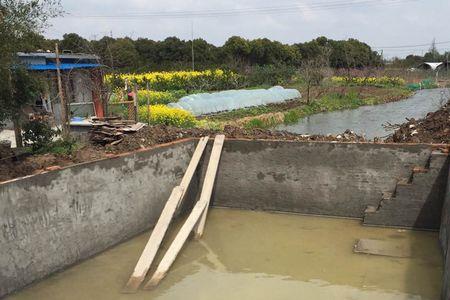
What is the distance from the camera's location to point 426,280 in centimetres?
548

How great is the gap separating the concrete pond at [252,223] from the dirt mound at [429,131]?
611 mm

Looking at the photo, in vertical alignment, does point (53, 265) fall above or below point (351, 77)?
below

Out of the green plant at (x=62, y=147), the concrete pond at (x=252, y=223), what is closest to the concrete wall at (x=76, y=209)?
the concrete pond at (x=252, y=223)

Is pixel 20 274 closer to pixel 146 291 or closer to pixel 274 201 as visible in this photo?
pixel 146 291

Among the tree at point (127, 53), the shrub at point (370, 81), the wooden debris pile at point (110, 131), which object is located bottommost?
the wooden debris pile at point (110, 131)

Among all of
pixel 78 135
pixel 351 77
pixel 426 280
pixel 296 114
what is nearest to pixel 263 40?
pixel 351 77

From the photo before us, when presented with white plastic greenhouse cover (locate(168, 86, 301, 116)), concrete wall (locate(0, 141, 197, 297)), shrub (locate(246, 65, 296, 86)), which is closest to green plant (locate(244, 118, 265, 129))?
white plastic greenhouse cover (locate(168, 86, 301, 116))

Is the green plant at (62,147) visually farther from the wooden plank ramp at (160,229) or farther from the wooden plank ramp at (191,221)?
the wooden plank ramp at (191,221)

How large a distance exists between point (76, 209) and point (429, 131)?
243 inches

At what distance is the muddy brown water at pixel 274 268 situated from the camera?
5.32m

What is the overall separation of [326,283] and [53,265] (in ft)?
11.3

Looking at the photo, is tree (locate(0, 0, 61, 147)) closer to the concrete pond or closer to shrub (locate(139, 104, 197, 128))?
the concrete pond

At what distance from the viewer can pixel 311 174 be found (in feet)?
25.6

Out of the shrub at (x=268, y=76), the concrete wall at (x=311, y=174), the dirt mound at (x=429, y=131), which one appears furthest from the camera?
the shrub at (x=268, y=76)
